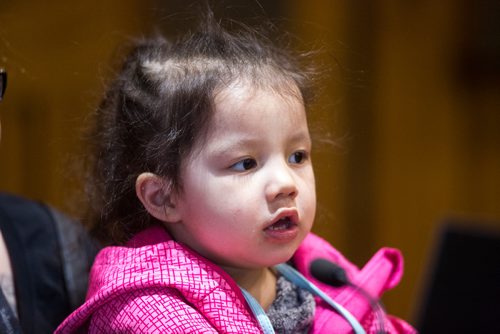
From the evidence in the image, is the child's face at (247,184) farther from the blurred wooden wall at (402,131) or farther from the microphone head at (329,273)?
the blurred wooden wall at (402,131)

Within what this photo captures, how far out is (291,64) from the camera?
3.14 feet

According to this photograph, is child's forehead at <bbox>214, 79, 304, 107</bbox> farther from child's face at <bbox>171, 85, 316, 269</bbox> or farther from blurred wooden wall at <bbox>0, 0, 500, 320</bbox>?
blurred wooden wall at <bbox>0, 0, 500, 320</bbox>

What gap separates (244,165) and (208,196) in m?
0.05

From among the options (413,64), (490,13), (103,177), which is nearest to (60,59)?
(413,64)

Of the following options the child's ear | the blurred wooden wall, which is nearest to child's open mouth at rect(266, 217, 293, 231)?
the child's ear

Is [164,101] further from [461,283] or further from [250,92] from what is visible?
[461,283]

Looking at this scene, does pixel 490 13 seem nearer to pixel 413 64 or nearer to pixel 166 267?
pixel 413 64

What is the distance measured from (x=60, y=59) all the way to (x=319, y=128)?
181 centimetres

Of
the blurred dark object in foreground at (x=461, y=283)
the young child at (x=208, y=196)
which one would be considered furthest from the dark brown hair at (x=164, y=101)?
the blurred dark object in foreground at (x=461, y=283)

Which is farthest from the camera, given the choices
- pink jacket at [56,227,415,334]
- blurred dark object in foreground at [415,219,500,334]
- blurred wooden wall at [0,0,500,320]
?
blurred wooden wall at [0,0,500,320]

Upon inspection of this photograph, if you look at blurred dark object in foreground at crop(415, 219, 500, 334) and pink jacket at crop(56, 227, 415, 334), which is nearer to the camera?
pink jacket at crop(56, 227, 415, 334)

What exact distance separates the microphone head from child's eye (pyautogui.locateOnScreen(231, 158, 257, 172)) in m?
0.21

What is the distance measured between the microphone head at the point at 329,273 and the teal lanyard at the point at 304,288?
20 millimetres

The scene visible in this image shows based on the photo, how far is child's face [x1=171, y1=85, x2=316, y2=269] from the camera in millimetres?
825
